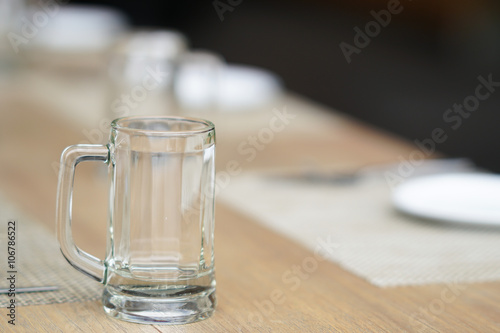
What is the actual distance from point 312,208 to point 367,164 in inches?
11.8

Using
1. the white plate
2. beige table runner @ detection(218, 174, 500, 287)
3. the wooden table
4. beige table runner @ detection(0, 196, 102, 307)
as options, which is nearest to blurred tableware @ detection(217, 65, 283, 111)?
the wooden table

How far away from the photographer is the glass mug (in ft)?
1.97

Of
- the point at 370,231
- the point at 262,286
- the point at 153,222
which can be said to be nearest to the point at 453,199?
the point at 370,231

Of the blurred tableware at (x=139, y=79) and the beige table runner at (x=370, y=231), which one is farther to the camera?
the blurred tableware at (x=139, y=79)

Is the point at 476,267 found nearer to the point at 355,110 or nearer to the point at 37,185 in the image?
the point at 37,185

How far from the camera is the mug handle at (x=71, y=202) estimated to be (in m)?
0.61

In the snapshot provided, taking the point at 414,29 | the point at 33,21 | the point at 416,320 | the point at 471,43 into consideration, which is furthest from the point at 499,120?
the point at 416,320

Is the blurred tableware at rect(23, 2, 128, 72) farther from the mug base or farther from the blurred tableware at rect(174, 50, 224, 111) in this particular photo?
the mug base

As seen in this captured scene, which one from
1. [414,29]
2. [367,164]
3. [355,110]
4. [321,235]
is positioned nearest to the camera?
[321,235]

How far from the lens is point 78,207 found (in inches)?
39.1

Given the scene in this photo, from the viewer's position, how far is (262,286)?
2.41 feet

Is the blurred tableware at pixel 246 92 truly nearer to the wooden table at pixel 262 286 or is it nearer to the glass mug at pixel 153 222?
the wooden table at pixel 262 286

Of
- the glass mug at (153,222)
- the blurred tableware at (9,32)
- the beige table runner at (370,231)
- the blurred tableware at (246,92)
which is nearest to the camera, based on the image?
the glass mug at (153,222)

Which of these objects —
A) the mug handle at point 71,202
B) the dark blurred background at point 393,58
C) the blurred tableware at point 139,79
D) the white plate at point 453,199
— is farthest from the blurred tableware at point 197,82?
the dark blurred background at point 393,58
